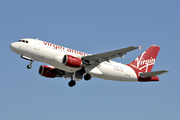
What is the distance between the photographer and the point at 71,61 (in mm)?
38781

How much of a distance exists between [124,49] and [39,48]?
1033 cm

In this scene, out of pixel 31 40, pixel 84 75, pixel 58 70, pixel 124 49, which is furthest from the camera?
pixel 58 70

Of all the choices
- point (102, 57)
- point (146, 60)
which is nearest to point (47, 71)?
point (102, 57)

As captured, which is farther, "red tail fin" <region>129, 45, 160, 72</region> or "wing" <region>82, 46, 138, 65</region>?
"red tail fin" <region>129, 45, 160, 72</region>

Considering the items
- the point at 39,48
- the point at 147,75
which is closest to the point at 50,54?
the point at 39,48

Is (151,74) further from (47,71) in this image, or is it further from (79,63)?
(47,71)

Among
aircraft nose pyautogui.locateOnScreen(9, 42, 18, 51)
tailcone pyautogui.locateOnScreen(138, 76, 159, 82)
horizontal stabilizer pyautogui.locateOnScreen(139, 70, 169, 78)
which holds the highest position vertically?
aircraft nose pyautogui.locateOnScreen(9, 42, 18, 51)

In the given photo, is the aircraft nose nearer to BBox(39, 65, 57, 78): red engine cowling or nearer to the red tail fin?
BBox(39, 65, 57, 78): red engine cowling

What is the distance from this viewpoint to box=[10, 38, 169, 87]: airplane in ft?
126

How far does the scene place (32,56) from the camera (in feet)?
126

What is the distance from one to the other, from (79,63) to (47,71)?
7058 mm

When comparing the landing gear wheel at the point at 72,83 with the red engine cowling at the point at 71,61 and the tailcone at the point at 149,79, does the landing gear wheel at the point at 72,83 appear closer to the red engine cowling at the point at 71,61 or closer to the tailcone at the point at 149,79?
the red engine cowling at the point at 71,61

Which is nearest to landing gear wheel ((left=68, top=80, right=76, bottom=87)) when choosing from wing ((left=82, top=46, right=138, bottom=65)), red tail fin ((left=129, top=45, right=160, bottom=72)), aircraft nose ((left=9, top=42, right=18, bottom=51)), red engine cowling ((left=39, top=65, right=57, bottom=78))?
red engine cowling ((left=39, top=65, right=57, bottom=78))

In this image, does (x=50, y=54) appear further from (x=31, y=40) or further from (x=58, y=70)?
(x=58, y=70)
